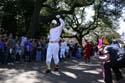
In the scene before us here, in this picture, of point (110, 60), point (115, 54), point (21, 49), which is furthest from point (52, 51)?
point (21, 49)

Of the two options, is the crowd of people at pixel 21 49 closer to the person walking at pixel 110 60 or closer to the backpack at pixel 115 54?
the person walking at pixel 110 60

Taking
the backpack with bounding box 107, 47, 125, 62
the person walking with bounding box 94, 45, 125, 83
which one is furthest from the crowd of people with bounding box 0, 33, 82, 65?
the backpack with bounding box 107, 47, 125, 62

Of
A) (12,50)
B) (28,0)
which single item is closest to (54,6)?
(28,0)

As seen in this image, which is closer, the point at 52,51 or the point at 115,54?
the point at 115,54

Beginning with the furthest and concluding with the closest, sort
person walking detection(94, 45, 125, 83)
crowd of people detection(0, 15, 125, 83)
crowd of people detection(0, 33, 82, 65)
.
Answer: crowd of people detection(0, 33, 82, 65), crowd of people detection(0, 15, 125, 83), person walking detection(94, 45, 125, 83)

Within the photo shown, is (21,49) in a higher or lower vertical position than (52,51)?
lower

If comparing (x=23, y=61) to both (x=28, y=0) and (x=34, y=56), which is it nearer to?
(x=34, y=56)

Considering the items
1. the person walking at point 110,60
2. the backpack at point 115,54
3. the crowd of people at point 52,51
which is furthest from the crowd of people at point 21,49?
the backpack at point 115,54

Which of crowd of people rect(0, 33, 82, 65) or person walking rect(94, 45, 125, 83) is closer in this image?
person walking rect(94, 45, 125, 83)

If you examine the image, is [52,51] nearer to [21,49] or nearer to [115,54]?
[115,54]

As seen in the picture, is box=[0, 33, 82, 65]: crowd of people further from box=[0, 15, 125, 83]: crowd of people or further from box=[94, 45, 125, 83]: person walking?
box=[94, 45, 125, 83]: person walking

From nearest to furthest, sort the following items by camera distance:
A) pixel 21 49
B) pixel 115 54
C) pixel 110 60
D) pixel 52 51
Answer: pixel 115 54 < pixel 110 60 < pixel 52 51 < pixel 21 49

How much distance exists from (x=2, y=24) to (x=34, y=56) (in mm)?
15354

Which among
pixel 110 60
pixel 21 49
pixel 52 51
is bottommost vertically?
pixel 21 49
